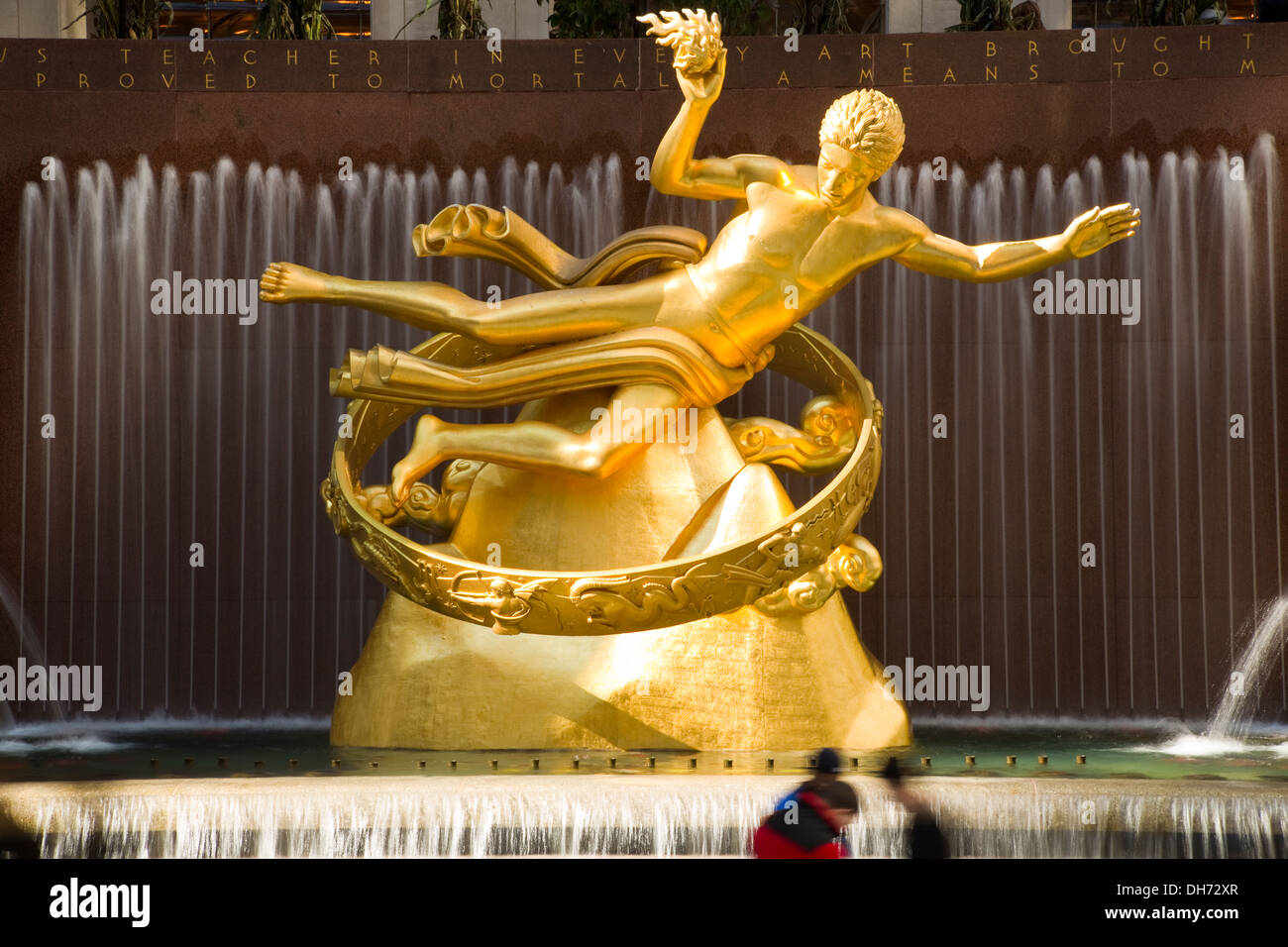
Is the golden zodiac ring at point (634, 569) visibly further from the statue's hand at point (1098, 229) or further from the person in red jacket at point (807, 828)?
the person in red jacket at point (807, 828)

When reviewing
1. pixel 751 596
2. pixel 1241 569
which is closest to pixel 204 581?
pixel 751 596

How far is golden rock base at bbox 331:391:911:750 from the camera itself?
8.49m

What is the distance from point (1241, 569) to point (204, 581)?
7.71m

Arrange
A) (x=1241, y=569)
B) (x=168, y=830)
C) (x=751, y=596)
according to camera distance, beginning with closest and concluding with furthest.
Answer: (x=168, y=830) → (x=751, y=596) → (x=1241, y=569)

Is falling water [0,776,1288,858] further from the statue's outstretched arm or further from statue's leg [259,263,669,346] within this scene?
the statue's outstretched arm

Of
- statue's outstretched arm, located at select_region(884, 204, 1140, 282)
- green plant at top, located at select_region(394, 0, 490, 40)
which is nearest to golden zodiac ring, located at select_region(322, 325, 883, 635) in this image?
statue's outstretched arm, located at select_region(884, 204, 1140, 282)

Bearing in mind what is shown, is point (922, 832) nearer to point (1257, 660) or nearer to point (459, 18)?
point (1257, 660)

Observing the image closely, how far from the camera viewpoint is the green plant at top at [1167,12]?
14.7m

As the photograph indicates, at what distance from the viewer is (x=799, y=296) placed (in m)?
8.84

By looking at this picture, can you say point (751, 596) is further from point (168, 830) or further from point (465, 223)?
point (168, 830)

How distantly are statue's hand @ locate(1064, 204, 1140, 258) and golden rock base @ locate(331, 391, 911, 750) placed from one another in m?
1.99

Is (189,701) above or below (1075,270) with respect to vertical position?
below

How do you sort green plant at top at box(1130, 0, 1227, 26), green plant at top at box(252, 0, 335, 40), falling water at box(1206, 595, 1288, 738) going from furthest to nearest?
green plant at top at box(252, 0, 335, 40) → green plant at top at box(1130, 0, 1227, 26) → falling water at box(1206, 595, 1288, 738)

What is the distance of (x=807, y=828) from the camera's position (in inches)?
260
